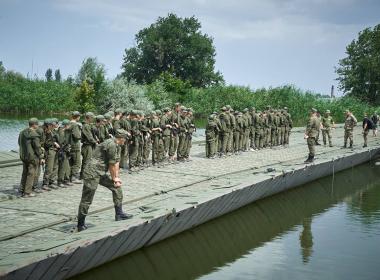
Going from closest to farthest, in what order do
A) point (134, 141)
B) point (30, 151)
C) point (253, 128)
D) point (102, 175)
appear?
point (102, 175)
point (30, 151)
point (134, 141)
point (253, 128)

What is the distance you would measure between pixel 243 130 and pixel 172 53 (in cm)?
4689

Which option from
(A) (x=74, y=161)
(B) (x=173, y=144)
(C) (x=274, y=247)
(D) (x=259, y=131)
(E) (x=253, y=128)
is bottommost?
(C) (x=274, y=247)

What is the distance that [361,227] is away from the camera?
40.5 feet

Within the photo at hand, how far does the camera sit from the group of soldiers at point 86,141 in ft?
38.1

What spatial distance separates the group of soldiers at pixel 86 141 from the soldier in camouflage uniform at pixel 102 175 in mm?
801

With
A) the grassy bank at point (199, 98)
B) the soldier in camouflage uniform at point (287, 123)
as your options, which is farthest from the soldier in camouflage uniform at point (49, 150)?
the grassy bank at point (199, 98)

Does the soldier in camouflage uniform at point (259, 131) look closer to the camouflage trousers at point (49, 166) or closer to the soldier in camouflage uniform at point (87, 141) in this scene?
the soldier in camouflage uniform at point (87, 141)

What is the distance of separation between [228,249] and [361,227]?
3897 millimetres

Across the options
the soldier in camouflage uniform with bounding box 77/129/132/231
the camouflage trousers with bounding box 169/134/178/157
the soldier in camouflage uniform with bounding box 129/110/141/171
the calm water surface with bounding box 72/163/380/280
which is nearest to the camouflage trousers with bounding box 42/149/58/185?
the soldier in camouflage uniform with bounding box 129/110/141/171

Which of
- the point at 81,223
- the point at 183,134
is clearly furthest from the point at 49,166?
the point at 183,134

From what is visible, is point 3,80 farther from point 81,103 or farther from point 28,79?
point 81,103

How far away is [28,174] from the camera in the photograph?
37.9 ft

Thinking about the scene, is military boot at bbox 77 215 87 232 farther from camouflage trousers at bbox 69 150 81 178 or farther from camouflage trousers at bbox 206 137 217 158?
camouflage trousers at bbox 206 137 217 158

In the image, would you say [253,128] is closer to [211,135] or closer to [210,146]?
[210,146]
